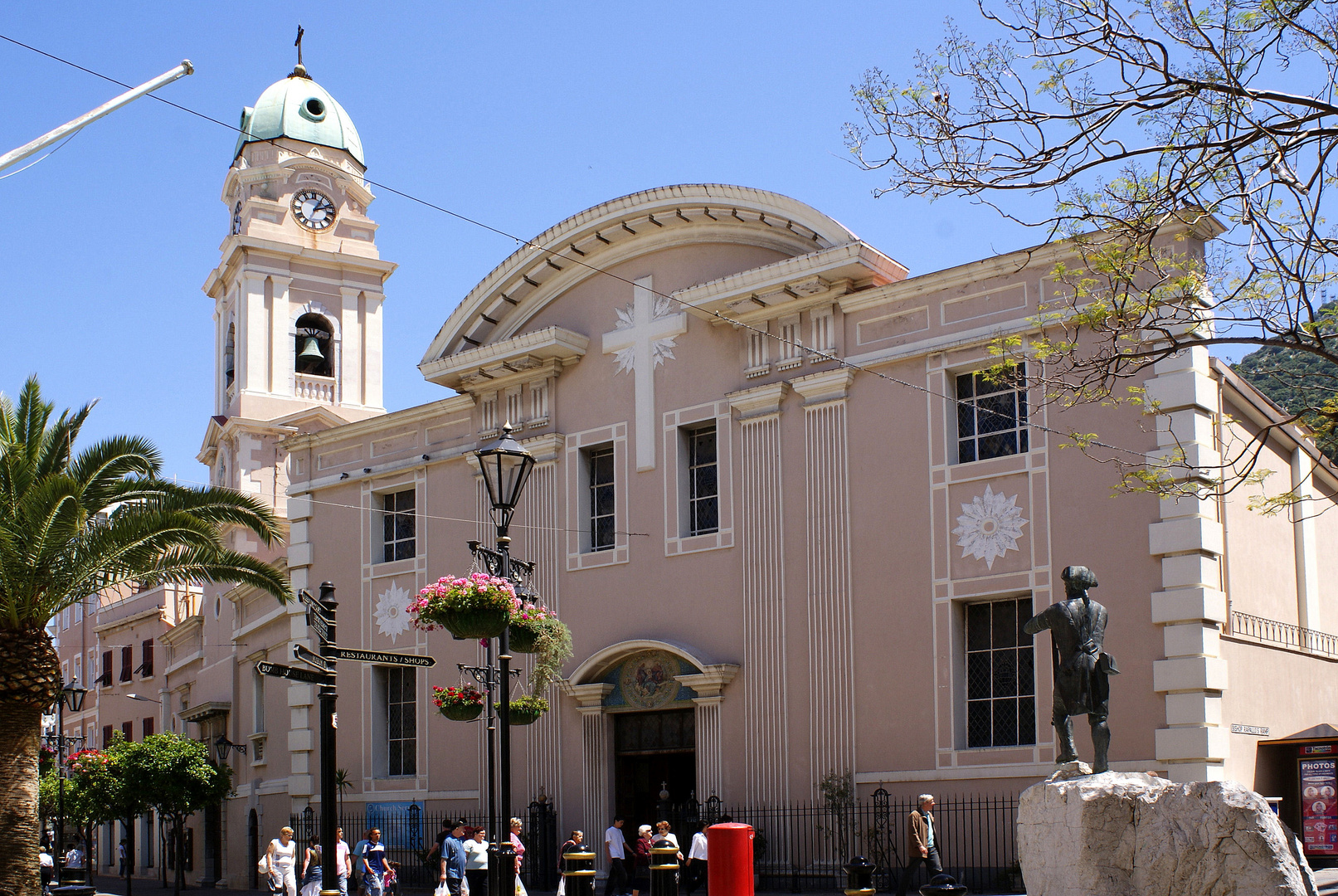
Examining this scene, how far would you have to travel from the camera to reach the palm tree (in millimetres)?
17953

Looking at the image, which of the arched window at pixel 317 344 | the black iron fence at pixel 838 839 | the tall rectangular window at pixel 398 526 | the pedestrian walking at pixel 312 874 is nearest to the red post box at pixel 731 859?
the black iron fence at pixel 838 839

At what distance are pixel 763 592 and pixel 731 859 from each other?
7.40 metres

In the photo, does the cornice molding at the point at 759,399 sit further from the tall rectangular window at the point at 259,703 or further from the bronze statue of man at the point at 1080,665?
the tall rectangular window at the point at 259,703

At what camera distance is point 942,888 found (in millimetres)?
12438

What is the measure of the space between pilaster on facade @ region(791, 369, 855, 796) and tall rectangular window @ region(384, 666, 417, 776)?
8.74 meters

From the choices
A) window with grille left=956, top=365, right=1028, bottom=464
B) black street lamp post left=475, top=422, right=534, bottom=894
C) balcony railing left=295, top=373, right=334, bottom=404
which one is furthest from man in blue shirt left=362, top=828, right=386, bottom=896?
balcony railing left=295, top=373, right=334, bottom=404

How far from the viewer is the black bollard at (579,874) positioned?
14748 millimetres

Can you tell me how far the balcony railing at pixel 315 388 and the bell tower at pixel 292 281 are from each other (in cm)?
3

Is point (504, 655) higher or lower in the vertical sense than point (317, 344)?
lower

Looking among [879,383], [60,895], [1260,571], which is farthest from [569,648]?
[1260,571]

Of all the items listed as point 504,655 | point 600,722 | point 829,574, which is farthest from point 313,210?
point 504,655

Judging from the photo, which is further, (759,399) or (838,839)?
(759,399)

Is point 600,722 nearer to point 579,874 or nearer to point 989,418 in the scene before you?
point 989,418

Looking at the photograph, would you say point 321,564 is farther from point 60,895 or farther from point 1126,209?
point 1126,209
